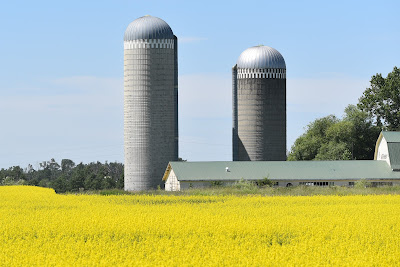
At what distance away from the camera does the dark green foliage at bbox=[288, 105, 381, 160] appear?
9875 centimetres

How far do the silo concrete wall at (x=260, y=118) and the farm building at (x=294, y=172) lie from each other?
1027cm

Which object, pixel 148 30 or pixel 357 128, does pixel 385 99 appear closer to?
pixel 357 128

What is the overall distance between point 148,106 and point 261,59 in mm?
16032

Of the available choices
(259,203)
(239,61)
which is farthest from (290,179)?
(259,203)

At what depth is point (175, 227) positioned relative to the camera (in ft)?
94.6

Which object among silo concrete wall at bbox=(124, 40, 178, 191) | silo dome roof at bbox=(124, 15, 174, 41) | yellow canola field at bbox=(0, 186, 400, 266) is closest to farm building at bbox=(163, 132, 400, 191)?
silo concrete wall at bbox=(124, 40, 178, 191)

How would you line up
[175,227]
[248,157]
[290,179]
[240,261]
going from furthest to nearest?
[248,157]
[290,179]
[175,227]
[240,261]

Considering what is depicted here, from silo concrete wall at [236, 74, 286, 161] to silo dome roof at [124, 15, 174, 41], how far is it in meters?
11.2

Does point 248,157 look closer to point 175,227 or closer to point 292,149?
point 292,149

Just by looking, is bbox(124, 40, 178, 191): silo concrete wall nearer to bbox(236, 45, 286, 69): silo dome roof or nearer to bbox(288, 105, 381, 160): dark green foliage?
bbox(236, 45, 286, 69): silo dome roof

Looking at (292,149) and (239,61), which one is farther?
(292,149)

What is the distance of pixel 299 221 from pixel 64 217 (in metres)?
9.76

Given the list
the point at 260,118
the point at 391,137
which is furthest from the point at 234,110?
the point at 391,137

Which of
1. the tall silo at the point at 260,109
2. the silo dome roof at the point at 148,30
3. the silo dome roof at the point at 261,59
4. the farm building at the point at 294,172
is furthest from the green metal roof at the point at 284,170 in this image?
the silo dome roof at the point at 261,59
